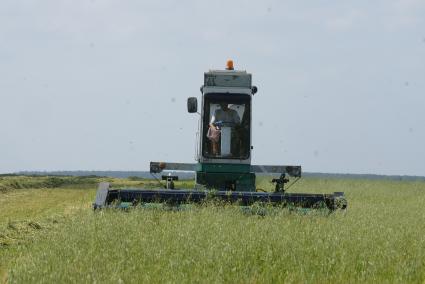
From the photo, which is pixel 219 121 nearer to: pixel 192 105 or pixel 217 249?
pixel 192 105

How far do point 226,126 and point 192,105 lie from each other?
39.3 inches

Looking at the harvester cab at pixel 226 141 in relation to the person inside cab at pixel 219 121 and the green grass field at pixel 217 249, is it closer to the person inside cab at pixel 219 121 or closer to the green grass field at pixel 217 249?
the person inside cab at pixel 219 121

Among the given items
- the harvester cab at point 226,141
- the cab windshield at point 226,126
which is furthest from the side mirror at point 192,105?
the cab windshield at point 226,126

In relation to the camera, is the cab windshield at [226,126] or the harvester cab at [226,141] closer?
the harvester cab at [226,141]

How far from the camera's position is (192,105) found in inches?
423

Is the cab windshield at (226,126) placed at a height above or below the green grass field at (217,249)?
above

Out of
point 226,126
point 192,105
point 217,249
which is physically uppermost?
point 192,105

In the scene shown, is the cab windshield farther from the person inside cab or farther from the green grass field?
the green grass field

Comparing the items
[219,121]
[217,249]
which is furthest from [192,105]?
[217,249]

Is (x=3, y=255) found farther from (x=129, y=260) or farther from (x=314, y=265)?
(x=314, y=265)

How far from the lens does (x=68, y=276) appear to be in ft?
16.5

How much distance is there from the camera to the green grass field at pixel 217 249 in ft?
17.2

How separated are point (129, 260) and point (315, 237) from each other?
2.07m

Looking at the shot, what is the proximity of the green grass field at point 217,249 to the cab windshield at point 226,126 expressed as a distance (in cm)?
232
